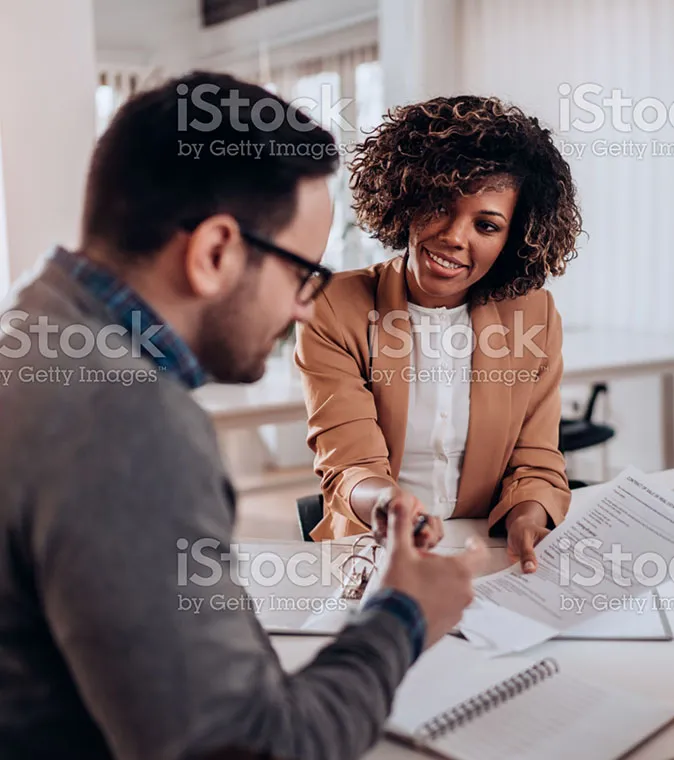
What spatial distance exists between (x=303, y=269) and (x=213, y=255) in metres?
0.11

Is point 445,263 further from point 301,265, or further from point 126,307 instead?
point 126,307

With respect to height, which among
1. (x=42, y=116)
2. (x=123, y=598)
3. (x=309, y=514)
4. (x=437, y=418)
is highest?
(x=42, y=116)

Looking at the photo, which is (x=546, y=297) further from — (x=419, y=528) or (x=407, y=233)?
(x=419, y=528)

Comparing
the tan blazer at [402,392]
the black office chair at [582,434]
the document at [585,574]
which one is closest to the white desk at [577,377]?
the black office chair at [582,434]

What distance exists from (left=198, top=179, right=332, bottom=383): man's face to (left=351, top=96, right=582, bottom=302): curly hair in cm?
83

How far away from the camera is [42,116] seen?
3184mm

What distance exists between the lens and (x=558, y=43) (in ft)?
14.7

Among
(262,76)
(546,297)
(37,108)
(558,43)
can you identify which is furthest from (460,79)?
(546,297)

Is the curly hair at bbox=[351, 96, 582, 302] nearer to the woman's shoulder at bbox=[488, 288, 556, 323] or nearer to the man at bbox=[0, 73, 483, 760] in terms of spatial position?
the woman's shoulder at bbox=[488, 288, 556, 323]

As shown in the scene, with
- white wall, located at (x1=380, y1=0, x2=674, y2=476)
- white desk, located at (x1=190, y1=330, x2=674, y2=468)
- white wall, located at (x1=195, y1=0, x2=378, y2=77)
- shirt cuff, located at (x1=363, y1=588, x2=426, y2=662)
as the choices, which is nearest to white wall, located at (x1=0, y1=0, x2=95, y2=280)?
white desk, located at (x1=190, y1=330, x2=674, y2=468)

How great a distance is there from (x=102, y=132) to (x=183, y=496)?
36cm

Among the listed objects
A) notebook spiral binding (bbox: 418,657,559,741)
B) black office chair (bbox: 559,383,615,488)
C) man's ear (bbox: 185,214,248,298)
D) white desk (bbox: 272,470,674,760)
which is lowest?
black office chair (bbox: 559,383,615,488)

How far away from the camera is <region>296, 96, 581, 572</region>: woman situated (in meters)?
1.65

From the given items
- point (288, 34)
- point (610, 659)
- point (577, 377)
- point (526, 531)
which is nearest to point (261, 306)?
point (610, 659)
